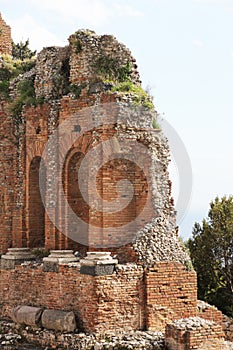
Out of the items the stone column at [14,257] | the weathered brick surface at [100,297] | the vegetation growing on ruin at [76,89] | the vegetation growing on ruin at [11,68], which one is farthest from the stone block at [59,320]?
the vegetation growing on ruin at [11,68]

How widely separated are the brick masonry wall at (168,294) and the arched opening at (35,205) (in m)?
4.56

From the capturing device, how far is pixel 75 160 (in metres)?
17.3

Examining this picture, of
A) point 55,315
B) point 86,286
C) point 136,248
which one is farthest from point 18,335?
point 136,248

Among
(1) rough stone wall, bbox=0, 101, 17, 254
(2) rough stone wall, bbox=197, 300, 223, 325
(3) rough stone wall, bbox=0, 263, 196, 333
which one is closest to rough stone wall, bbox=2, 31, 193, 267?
(1) rough stone wall, bbox=0, 101, 17, 254

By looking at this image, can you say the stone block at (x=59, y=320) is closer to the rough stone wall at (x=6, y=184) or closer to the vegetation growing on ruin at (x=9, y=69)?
the rough stone wall at (x=6, y=184)

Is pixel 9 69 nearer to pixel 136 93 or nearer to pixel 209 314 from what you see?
pixel 136 93

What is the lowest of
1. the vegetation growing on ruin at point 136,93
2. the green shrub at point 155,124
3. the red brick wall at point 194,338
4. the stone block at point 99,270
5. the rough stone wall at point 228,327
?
the rough stone wall at point 228,327

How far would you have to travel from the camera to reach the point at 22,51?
88.3ft

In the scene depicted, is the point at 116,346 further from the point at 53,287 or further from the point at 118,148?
the point at 118,148

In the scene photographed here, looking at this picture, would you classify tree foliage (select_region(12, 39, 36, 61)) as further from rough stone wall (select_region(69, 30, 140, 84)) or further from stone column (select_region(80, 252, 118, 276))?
stone column (select_region(80, 252, 118, 276))

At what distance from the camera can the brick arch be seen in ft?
55.8

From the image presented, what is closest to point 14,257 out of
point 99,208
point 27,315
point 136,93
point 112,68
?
point 27,315

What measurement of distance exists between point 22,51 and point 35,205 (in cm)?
1017

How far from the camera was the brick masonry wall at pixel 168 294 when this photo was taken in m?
15.3
